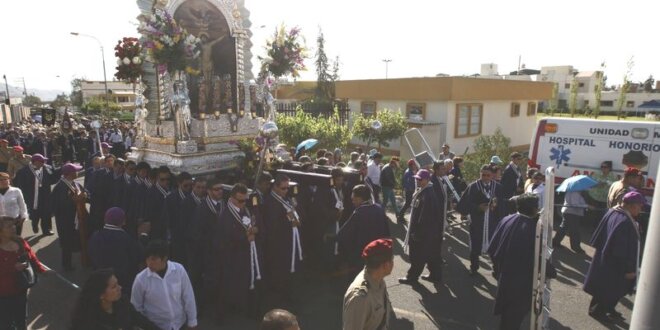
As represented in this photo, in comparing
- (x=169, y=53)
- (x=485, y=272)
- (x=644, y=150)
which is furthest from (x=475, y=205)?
(x=169, y=53)

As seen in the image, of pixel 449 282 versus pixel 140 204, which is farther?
pixel 140 204

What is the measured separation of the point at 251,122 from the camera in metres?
10.9

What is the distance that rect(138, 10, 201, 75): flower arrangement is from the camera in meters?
8.12

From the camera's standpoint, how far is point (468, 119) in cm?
2023

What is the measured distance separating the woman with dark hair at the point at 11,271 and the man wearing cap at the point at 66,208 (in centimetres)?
306

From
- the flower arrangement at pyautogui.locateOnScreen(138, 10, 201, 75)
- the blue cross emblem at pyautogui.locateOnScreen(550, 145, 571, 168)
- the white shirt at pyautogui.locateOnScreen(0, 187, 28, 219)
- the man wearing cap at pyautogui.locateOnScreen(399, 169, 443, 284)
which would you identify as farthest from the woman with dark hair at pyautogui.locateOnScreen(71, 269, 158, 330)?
the blue cross emblem at pyautogui.locateOnScreen(550, 145, 571, 168)

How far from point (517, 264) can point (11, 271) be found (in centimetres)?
548

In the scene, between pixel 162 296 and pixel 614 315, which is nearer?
pixel 162 296

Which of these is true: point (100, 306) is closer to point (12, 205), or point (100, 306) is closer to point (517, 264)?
point (517, 264)

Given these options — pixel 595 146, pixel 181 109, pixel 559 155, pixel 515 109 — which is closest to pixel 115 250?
pixel 181 109

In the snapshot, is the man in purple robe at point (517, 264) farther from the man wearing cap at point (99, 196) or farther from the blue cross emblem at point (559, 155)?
the man wearing cap at point (99, 196)

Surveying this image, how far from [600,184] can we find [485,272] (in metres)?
4.16

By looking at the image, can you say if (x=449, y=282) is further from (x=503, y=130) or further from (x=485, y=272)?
(x=503, y=130)

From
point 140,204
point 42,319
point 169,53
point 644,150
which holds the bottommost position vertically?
point 42,319
